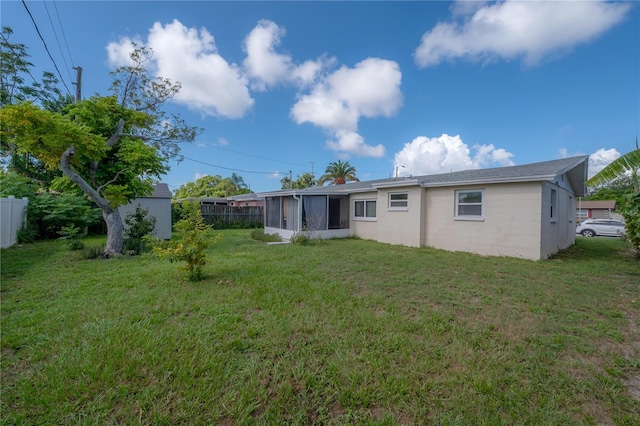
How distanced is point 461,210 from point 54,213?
17470 mm

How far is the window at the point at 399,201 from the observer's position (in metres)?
11.8

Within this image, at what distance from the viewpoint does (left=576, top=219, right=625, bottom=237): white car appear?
18.6 metres

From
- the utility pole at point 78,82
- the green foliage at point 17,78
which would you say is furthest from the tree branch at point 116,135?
the green foliage at point 17,78

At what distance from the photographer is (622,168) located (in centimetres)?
721

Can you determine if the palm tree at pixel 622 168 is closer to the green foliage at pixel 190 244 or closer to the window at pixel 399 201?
the window at pixel 399 201

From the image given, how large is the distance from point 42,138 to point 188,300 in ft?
23.3

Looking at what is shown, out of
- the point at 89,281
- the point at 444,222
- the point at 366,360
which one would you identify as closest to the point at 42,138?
the point at 89,281

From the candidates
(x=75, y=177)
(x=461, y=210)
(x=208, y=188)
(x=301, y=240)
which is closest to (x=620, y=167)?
(x=461, y=210)

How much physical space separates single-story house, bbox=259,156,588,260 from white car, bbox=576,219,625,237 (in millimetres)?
10179

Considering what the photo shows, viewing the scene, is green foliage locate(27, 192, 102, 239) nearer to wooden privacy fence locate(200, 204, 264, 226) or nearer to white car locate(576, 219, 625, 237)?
wooden privacy fence locate(200, 204, 264, 226)

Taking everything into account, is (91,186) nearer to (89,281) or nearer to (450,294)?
(89,281)

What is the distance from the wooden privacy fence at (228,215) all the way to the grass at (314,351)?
1457 centimetres

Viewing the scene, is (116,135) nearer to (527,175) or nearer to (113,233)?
(113,233)

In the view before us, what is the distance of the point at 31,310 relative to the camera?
12.9 ft
